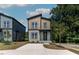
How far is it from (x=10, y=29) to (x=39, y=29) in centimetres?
82

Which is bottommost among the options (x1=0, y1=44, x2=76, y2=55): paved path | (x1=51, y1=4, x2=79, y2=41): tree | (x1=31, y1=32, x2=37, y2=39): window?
(x1=0, y1=44, x2=76, y2=55): paved path

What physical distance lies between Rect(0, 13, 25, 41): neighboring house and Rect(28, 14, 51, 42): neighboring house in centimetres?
25

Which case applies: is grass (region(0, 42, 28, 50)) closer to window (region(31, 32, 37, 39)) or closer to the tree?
window (region(31, 32, 37, 39))

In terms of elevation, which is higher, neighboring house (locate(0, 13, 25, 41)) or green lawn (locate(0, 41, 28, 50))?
neighboring house (locate(0, 13, 25, 41))

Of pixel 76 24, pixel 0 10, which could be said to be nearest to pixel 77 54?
pixel 76 24

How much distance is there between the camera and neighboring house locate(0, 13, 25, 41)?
2505 cm

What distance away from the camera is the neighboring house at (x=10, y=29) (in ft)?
82.2

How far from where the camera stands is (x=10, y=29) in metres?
25.1

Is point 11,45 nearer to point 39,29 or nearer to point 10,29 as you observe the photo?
point 10,29

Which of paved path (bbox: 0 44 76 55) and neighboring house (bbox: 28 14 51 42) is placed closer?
paved path (bbox: 0 44 76 55)

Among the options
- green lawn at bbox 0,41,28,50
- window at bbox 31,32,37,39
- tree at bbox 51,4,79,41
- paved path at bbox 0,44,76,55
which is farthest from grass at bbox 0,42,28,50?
tree at bbox 51,4,79,41

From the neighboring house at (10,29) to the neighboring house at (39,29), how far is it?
253 millimetres

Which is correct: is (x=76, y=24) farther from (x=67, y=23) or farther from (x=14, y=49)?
(x=14, y=49)

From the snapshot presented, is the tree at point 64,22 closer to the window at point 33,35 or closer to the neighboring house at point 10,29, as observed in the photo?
the window at point 33,35
